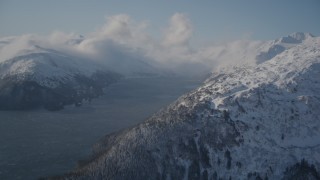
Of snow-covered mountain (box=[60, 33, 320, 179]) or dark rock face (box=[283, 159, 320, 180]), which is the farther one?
snow-covered mountain (box=[60, 33, 320, 179])

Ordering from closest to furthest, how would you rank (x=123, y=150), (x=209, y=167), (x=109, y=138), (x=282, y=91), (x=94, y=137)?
(x=209, y=167) < (x=123, y=150) < (x=282, y=91) < (x=109, y=138) < (x=94, y=137)

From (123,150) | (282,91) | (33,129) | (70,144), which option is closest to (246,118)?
(282,91)

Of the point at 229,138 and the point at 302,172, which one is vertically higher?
the point at 229,138

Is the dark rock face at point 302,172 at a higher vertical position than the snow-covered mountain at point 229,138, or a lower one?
lower

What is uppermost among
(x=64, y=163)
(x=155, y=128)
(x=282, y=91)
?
(x=282, y=91)

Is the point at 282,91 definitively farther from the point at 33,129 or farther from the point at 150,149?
the point at 33,129

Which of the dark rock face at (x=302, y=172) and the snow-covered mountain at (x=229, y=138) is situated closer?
the dark rock face at (x=302, y=172)

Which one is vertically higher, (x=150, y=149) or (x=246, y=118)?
(x=246, y=118)

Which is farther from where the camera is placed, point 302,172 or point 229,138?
point 229,138
